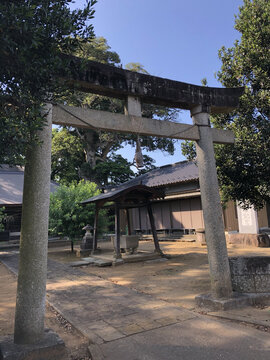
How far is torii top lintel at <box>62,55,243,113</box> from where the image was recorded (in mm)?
4559

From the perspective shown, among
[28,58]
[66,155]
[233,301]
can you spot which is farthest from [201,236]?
[66,155]

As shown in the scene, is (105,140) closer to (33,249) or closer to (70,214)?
(70,214)

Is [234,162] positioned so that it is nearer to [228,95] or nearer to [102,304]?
[228,95]

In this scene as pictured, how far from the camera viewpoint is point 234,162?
627 centimetres

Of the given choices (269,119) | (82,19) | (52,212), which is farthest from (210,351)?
(52,212)

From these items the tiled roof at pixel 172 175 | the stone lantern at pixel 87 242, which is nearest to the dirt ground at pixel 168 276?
the stone lantern at pixel 87 242

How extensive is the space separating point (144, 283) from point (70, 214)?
7.48 meters

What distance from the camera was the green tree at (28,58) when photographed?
7.88 feet

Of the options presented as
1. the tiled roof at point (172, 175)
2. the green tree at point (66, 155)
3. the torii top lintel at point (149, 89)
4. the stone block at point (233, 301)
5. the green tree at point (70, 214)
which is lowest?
the stone block at point (233, 301)

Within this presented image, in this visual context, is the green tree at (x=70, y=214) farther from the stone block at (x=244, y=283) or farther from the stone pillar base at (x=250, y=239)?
the stone block at (x=244, y=283)

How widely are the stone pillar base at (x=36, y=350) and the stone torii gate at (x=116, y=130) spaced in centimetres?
10

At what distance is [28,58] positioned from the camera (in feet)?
8.52

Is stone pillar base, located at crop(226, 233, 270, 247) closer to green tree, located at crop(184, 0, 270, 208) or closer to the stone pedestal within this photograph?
the stone pedestal

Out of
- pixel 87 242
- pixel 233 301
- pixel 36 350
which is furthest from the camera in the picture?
pixel 87 242
